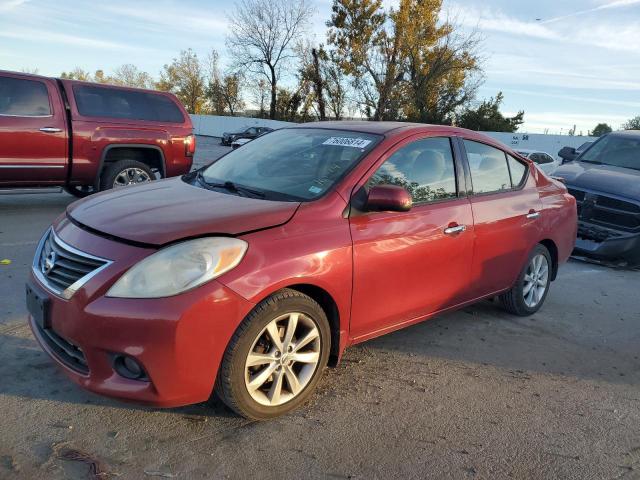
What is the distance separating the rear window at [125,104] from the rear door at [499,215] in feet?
19.6

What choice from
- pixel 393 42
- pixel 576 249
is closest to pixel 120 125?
pixel 576 249

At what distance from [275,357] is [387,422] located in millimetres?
741

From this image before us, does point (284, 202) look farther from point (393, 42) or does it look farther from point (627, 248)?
point (393, 42)

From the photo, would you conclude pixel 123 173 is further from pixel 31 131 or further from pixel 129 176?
pixel 31 131

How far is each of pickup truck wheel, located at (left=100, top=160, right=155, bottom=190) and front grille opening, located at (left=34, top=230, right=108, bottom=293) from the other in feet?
17.6

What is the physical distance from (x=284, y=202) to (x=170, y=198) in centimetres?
71

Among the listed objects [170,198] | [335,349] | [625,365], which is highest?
[170,198]

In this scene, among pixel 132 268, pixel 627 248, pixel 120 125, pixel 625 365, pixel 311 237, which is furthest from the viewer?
pixel 120 125

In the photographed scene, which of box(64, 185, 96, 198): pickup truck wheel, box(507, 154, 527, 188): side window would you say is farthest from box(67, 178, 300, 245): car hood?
box(64, 185, 96, 198): pickup truck wheel

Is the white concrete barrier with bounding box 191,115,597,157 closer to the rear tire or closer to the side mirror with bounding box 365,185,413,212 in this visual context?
the rear tire

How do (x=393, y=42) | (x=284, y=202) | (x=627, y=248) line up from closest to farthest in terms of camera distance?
(x=284, y=202), (x=627, y=248), (x=393, y=42)

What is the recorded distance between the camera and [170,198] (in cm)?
328

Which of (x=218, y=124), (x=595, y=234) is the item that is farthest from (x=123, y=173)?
(x=218, y=124)

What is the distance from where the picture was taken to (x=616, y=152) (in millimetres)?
8859
